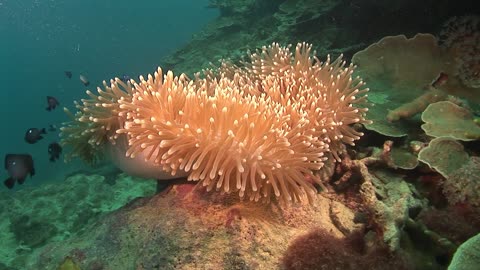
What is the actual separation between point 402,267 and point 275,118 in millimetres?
1314

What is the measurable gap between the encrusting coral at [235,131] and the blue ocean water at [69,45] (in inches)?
1286

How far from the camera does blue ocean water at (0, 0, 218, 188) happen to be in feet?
161

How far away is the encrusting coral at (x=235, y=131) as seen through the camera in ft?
8.54

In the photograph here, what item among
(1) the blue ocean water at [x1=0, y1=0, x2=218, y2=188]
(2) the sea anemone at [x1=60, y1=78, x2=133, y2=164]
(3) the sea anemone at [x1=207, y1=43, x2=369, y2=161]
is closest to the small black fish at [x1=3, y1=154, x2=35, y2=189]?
(2) the sea anemone at [x1=60, y1=78, x2=133, y2=164]

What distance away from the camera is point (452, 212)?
2361 millimetres

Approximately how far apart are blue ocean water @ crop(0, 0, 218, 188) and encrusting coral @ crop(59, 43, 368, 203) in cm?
3267

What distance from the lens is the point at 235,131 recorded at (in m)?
2.65

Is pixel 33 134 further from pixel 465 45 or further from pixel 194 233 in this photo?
pixel 465 45

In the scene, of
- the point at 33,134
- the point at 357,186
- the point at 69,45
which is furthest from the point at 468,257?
the point at 69,45

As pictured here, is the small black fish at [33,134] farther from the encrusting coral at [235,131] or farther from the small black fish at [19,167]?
the encrusting coral at [235,131]

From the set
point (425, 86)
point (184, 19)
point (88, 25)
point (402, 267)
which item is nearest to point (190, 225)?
point (402, 267)

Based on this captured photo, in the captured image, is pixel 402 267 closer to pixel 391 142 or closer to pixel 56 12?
pixel 391 142

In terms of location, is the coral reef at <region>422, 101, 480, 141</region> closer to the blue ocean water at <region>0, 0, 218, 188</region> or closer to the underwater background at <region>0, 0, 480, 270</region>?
the underwater background at <region>0, 0, 480, 270</region>

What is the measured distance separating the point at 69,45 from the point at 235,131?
273ft
